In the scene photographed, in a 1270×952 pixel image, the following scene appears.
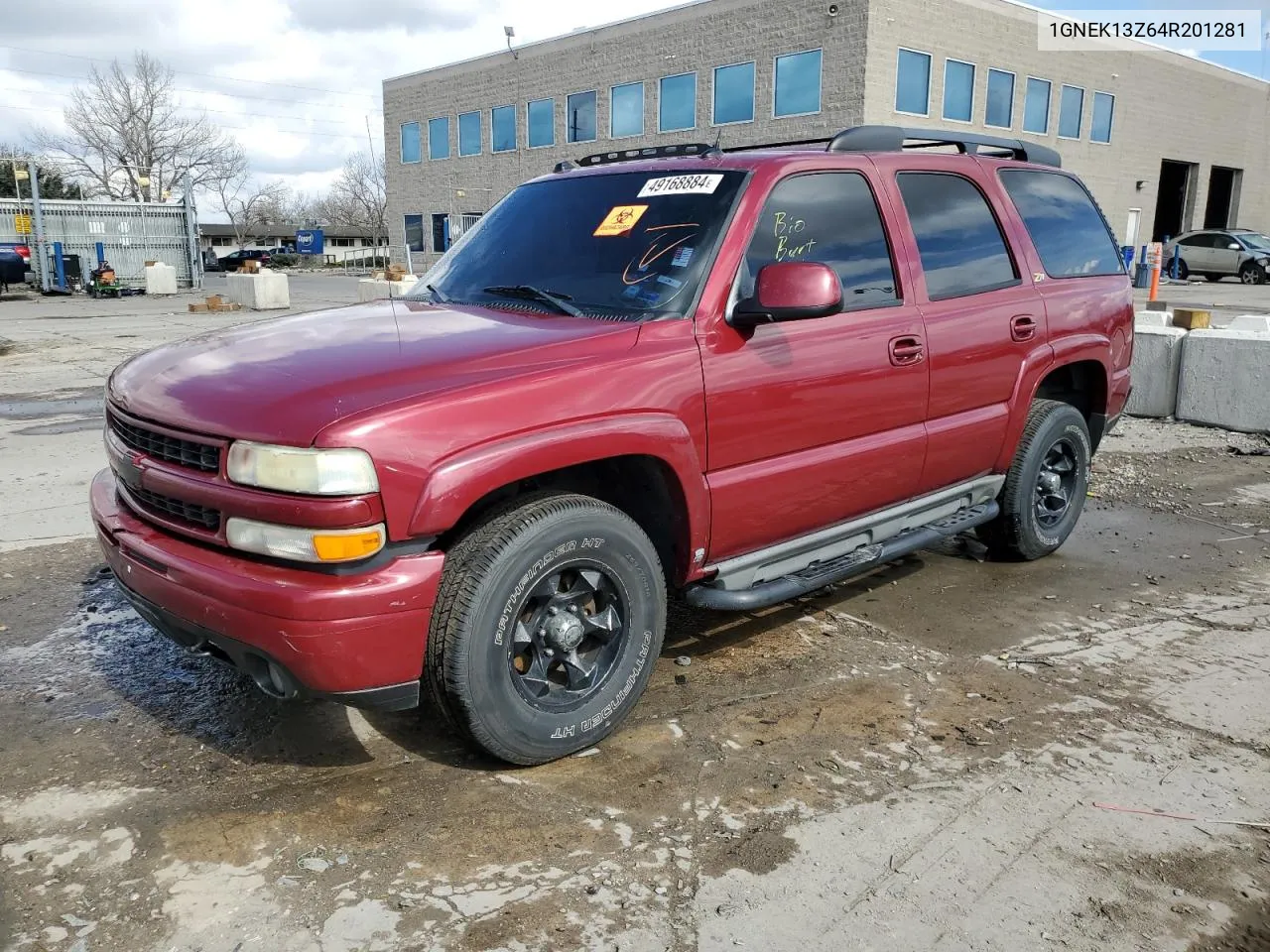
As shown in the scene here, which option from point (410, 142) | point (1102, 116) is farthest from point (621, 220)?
point (410, 142)

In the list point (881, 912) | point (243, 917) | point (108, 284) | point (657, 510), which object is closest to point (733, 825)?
point (881, 912)

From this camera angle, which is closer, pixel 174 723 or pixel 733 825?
pixel 733 825

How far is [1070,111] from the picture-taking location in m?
34.0

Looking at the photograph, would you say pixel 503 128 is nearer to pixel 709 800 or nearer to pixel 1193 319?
pixel 1193 319

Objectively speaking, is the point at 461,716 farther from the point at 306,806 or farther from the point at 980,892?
the point at 980,892

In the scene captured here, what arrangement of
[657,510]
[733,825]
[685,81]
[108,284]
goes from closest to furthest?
1. [733,825]
2. [657,510]
3. [108,284]
4. [685,81]

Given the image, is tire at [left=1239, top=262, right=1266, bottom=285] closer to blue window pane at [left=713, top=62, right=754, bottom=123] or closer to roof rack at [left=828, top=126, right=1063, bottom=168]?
blue window pane at [left=713, top=62, right=754, bottom=123]

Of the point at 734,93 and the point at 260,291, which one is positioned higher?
the point at 734,93

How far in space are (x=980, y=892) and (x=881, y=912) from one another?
281 mm

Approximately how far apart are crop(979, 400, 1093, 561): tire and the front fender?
2.22 metres

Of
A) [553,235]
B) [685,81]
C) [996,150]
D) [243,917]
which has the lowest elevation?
[243,917]

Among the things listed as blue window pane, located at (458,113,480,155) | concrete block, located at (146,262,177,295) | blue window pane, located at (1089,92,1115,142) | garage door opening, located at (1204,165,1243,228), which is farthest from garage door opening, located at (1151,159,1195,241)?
concrete block, located at (146,262,177,295)

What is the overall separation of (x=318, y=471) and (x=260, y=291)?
1950 centimetres

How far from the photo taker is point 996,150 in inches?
208
